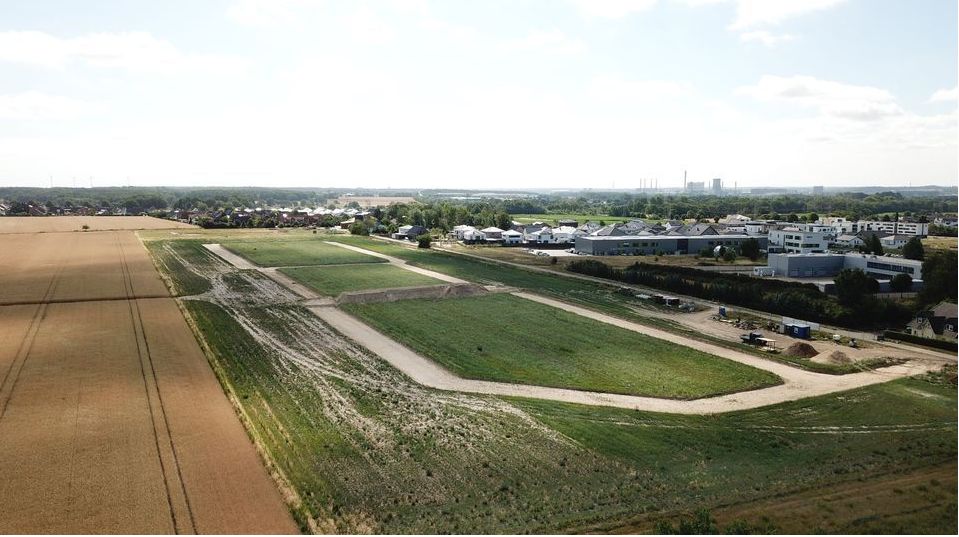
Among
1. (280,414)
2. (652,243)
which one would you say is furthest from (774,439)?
(652,243)

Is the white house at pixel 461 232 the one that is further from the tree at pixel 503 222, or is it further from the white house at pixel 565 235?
the white house at pixel 565 235

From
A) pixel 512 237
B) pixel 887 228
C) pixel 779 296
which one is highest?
pixel 887 228

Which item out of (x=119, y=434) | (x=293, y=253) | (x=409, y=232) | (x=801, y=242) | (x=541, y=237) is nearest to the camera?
(x=119, y=434)

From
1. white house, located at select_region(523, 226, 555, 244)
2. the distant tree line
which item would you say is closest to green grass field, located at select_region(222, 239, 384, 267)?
white house, located at select_region(523, 226, 555, 244)

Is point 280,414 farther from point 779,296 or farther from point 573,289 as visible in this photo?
point 779,296

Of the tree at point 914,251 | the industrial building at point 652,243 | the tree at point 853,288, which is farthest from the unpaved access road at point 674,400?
the industrial building at point 652,243

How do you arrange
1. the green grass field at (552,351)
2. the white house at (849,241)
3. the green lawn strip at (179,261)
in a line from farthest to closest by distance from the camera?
the white house at (849,241) < the green lawn strip at (179,261) < the green grass field at (552,351)

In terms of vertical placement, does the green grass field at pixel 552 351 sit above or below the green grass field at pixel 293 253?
below

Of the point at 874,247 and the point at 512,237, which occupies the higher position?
the point at 874,247
